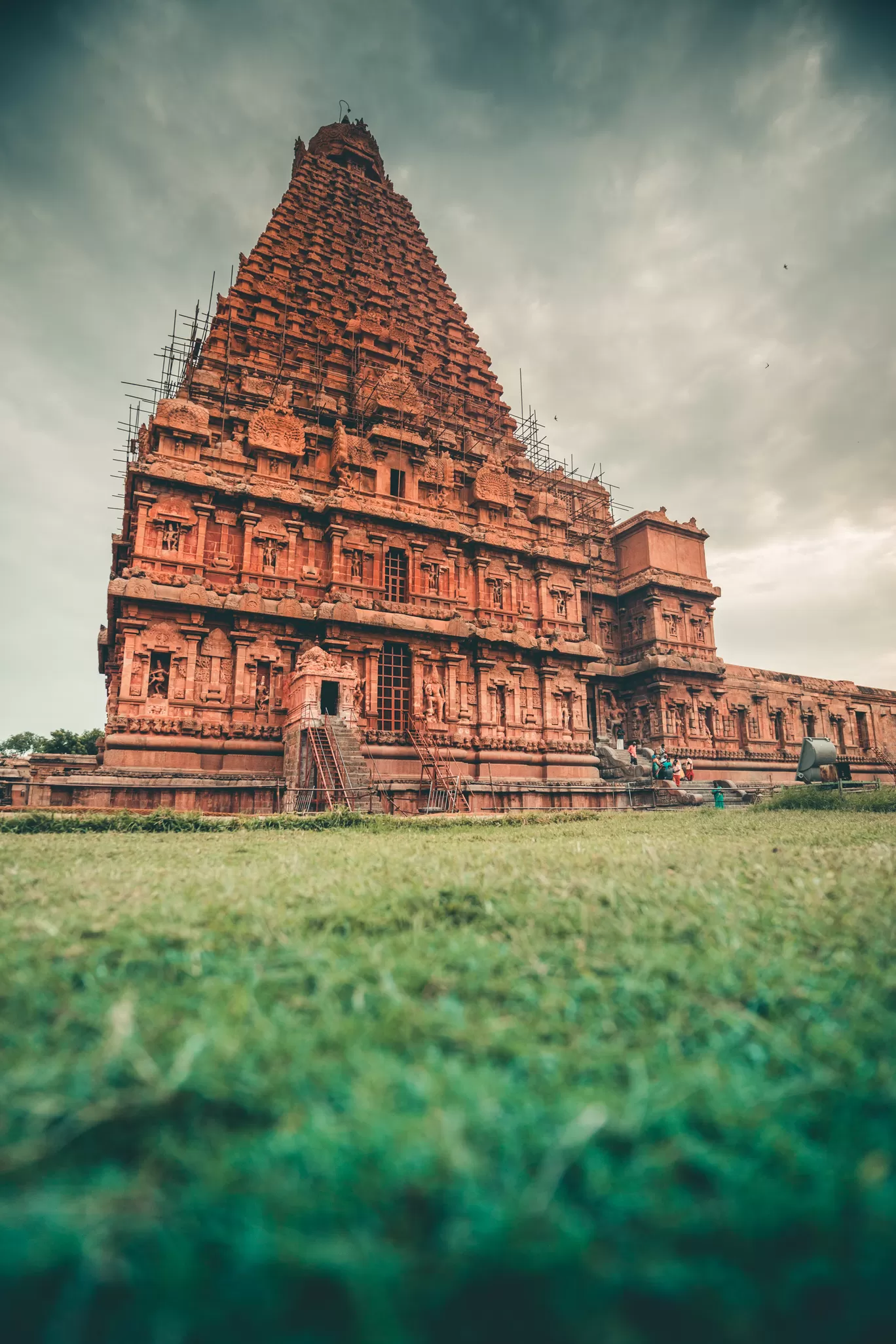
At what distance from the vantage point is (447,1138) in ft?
3.28

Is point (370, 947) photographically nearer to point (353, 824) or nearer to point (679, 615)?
point (353, 824)

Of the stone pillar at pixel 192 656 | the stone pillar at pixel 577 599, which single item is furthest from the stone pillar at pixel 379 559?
the stone pillar at pixel 577 599

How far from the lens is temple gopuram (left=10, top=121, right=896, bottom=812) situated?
16.7m

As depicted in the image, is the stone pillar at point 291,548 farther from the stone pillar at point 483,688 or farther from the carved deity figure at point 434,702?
the stone pillar at point 483,688

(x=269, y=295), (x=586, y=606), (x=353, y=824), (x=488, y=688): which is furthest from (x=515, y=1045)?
(x=586, y=606)

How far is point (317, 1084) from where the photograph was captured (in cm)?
123

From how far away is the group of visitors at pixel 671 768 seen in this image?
22.4 m

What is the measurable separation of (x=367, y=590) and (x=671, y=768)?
12.8m

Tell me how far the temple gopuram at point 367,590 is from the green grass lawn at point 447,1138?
12028mm

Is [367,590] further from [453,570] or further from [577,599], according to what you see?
[577,599]

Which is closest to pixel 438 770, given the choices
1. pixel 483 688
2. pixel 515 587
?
pixel 483 688

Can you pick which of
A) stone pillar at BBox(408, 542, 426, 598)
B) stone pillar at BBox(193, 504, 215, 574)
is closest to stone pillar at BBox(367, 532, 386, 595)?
stone pillar at BBox(408, 542, 426, 598)

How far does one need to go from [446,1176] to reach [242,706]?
17546 millimetres

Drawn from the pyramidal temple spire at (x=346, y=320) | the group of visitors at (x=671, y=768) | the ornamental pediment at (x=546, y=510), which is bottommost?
the group of visitors at (x=671, y=768)
